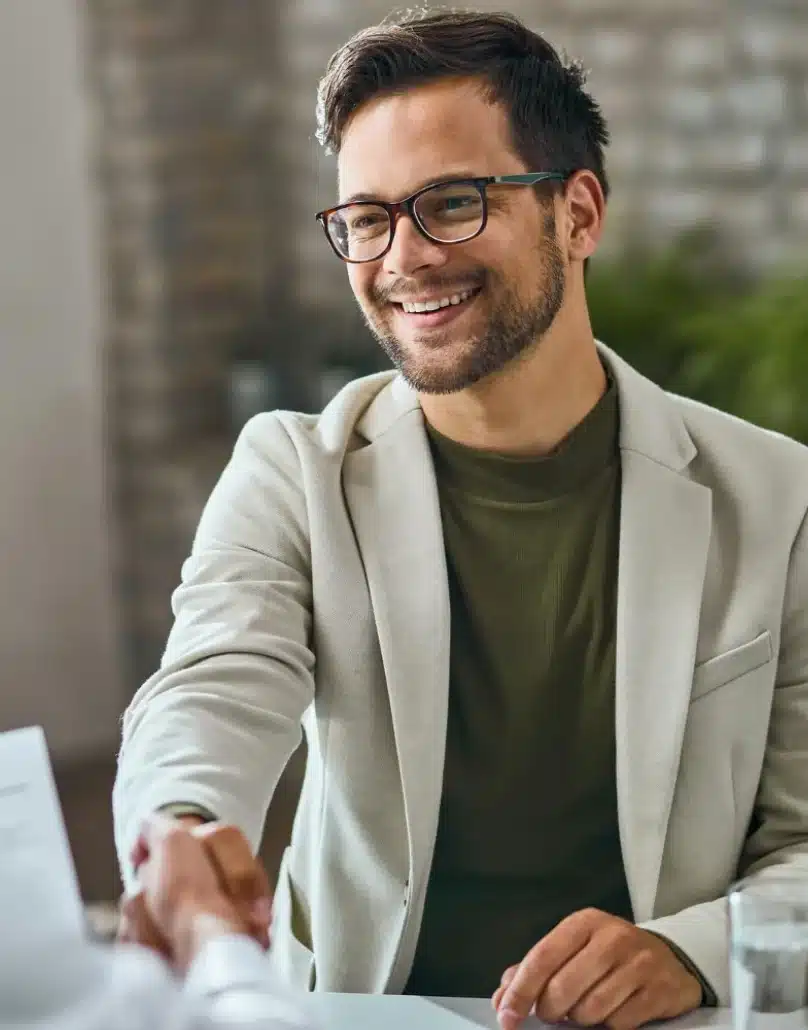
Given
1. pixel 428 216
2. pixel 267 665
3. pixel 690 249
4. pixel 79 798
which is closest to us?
pixel 267 665

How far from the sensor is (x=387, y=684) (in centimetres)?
138

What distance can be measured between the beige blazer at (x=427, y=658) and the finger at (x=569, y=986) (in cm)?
29

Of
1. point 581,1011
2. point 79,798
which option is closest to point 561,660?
point 581,1011

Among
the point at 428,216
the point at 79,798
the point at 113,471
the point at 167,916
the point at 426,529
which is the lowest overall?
the point at 79,798

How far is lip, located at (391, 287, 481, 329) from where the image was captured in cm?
143

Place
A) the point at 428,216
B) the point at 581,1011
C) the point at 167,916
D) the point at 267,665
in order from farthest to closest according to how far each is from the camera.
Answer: the point at 428,216 < the point at 267,665 < the point at 581,1011 < the point at 167,916

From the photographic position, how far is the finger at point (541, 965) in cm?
103

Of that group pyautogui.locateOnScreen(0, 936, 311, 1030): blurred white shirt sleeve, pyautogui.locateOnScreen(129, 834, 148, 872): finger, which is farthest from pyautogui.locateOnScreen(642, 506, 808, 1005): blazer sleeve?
pyautogui.locateOnScreen(0, 936, 311, 1030): blurred white shirt sleeve

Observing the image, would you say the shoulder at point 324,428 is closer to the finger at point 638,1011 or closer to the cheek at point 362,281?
the cheek at point 362,281

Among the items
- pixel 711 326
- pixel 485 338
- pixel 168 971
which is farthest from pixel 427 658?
pixel 711 326

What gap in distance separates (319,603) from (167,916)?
53 cm

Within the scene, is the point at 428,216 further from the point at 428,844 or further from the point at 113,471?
the point at 113,471

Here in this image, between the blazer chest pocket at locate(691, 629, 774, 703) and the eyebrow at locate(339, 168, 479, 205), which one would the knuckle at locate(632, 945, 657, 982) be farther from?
the eyebrow at locate(339, 168, 479, 205)

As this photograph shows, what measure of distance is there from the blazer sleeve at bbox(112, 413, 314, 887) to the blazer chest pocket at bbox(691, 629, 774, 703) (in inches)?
15.0
